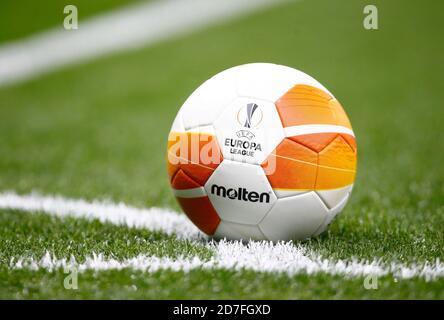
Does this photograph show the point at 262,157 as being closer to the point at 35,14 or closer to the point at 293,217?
the point at 293,217

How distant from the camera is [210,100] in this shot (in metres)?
3.80

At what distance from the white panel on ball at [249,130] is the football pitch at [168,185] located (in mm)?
507

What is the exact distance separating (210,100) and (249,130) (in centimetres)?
33

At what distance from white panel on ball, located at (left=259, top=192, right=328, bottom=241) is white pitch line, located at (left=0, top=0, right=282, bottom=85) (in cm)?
1016

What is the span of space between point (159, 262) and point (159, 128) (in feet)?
20.0

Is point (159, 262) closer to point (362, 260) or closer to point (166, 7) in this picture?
point (362, 260)

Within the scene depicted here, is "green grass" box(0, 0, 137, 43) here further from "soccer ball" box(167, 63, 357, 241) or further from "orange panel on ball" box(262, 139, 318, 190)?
"orange panel on ball" box(262, 139, 318, 190)

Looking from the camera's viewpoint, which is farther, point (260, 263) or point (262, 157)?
point (262, 157)

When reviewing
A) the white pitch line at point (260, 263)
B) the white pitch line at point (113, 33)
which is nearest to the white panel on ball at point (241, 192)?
the white pitch line at point (260, 263)

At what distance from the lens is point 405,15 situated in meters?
18.0

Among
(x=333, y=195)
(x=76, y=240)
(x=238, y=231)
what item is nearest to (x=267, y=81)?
(x=333, y=195)

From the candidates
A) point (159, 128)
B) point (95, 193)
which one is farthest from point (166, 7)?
point (95, 193)

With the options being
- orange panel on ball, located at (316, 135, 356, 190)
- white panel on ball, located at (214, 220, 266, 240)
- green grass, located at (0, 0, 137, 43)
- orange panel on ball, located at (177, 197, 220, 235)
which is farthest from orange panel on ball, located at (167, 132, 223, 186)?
green grass, located at (0, 0, 137, 43)

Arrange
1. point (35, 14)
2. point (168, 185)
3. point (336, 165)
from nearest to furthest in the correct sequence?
1. point (336, 165)
2. point (168, 185)
3. point (35, 14)
